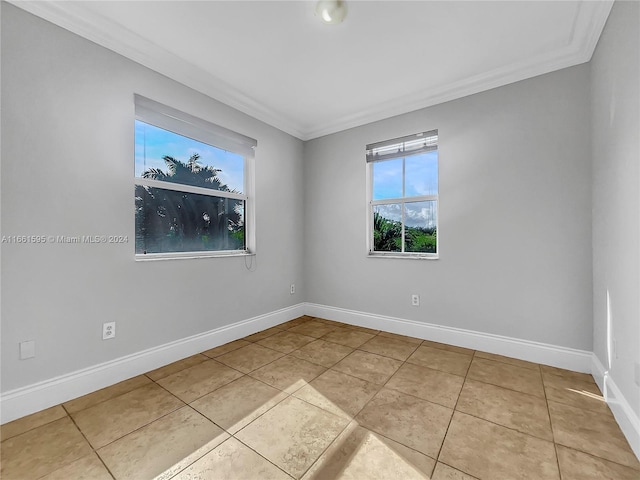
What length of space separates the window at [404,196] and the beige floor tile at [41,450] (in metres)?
2.97

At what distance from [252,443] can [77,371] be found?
1.42 m

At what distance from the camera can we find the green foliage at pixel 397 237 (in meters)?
3.13

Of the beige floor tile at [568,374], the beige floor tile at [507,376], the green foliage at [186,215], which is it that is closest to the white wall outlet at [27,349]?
the green foliage at [186,215]

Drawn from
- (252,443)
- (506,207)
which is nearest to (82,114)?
(252,443)

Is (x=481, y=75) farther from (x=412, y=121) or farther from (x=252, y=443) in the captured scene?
(x=252, y=443)

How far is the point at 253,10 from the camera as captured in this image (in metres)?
1.92

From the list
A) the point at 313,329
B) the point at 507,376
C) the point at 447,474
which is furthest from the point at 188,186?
the point at 507,376

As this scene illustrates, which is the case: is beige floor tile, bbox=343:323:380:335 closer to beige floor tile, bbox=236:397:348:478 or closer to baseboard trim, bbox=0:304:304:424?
baseboard trim, bbox=0:304:304:424

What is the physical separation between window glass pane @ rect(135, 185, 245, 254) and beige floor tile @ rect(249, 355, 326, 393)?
1.34 m

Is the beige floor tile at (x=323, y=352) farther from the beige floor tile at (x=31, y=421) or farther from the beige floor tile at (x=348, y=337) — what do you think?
the beige floor tile at (x=31, y=421)

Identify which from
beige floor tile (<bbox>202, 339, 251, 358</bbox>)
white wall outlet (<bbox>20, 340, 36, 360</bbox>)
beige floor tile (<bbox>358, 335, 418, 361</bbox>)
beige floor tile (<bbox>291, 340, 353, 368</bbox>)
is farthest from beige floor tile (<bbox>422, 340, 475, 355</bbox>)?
white wall outlet (<bbox>20, 340, 36, 360</bbox>)

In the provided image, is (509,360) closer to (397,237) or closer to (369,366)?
(369,366)

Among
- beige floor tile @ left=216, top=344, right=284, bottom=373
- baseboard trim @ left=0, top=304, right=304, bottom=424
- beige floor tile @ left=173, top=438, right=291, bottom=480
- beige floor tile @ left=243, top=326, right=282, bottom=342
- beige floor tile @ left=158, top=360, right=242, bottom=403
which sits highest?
baseboard trim @ left=0, top=304, right=304, bottom=424

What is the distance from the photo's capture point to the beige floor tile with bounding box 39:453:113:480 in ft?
4.21
